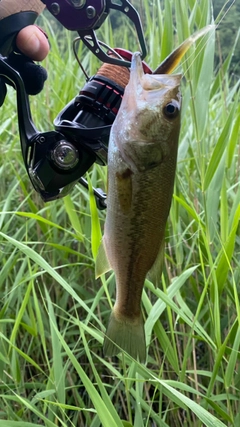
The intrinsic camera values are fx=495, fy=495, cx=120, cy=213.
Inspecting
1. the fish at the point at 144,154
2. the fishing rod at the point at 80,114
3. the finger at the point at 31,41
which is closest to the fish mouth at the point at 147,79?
the fish at the point at 144,154

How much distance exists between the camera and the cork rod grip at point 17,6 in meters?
0.80

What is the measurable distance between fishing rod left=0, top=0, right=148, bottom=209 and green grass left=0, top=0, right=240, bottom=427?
0.11 meters

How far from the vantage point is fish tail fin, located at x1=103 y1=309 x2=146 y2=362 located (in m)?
0.68

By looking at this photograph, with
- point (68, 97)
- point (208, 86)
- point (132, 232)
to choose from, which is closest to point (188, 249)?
point (208, 86)

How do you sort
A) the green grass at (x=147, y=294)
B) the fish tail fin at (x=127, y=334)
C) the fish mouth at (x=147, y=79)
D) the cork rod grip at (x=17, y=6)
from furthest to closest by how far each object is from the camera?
the green grass at (x=147, y=294)
the cork rod grip at (x=17, y=6)
the fish tail fin at (x=127, y=334)
the fish mouth at (x=147, y=79)

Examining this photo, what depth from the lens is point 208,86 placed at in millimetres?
967

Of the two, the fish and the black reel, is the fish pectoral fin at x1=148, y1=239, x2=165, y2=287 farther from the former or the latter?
the black reel

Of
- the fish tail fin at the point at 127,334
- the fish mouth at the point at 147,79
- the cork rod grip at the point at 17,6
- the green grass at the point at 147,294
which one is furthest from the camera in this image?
the green grass at the point at 147,294

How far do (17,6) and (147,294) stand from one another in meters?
0.83

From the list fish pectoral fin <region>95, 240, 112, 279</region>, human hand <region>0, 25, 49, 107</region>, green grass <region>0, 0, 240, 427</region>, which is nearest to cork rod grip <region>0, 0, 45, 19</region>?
human hand <region>0, 25, 49, 107</region>

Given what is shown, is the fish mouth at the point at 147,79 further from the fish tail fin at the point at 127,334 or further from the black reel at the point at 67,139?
the fish tail fin at the point at 127,334

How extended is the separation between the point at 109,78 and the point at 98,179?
0.91m

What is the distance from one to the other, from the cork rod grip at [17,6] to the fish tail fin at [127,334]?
1.68 ft

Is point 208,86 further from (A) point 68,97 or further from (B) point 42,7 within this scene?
(A) point 68,97
